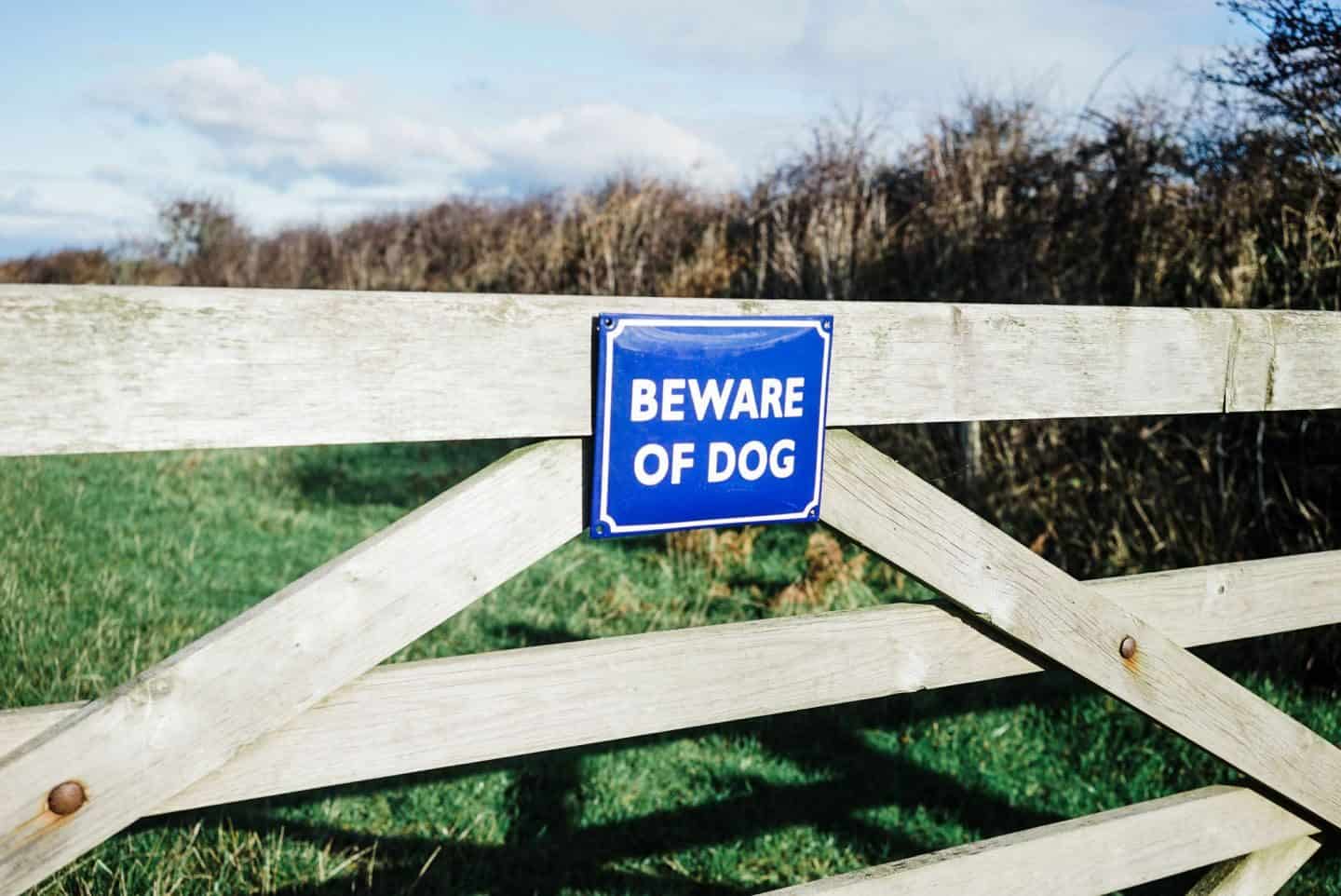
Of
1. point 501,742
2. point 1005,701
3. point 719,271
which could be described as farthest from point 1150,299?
point 501,742

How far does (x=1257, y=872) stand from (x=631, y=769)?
2194 millimetres

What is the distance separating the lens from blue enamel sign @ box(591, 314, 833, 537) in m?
1.59

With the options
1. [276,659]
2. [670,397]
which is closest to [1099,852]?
[670,397]

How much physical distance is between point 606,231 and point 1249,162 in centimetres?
628

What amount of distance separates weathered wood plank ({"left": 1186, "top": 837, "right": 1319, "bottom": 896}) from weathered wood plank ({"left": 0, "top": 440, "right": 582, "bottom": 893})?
2.01 m

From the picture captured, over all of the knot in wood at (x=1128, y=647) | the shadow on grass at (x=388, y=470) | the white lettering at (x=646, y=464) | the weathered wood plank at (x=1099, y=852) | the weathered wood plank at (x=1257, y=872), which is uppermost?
the white lettering at (x=646, y=464)

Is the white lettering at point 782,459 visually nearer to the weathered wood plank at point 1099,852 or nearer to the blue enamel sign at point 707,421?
the blue enamel sign at point 707,421

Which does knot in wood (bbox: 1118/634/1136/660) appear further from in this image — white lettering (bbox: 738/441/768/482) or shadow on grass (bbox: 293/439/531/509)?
shadow on grass (bbox: 293/439/531/509)

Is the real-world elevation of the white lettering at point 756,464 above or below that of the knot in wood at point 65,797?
above

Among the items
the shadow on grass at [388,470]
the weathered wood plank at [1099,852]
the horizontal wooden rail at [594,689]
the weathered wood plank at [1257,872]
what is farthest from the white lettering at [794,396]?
the shadow on grass at [388,470]

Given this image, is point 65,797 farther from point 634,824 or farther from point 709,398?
point 634,824

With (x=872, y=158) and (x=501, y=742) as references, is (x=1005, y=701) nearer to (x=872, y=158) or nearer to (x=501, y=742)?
(x=501, y=742)

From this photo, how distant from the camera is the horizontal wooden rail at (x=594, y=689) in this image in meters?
1.50

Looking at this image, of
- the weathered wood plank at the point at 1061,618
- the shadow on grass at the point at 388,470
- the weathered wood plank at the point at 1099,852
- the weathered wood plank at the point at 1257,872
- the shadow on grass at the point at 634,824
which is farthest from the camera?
the shadow on grass at the point at 388,470
